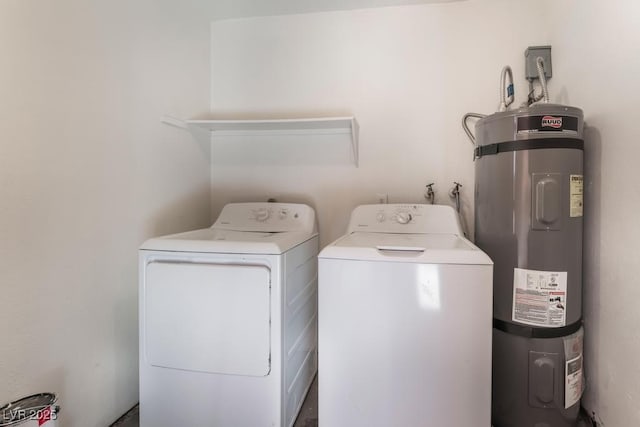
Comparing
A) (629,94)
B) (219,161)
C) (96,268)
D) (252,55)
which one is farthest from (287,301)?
(252,55)

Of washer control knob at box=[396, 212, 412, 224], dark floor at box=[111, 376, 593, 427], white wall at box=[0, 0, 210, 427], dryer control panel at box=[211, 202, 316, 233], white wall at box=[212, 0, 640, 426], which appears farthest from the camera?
dryer control panel at box=[211, 202, 316, 233]

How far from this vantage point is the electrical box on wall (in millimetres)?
1722

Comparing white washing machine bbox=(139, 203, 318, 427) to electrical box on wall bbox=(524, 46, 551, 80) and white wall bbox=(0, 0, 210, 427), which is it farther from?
electrical box on wall bbox=(524, 46, 551, 80)

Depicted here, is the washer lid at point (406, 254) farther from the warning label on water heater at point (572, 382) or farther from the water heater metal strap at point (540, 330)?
the warning label on water heater at point (572, 382)

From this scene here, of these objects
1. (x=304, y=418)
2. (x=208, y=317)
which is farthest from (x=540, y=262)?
(x=208, y=317)

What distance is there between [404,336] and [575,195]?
0.87 metres

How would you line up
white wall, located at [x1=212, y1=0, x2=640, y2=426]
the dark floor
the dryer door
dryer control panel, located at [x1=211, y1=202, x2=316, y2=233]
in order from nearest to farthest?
1. the dryer door
2. the dark floor
3. white wall, located at [x1=212, y1=0, x2=640, y2=426]
4. dryer control panel, located at [x1=211, y1=202, x2=316, y2=233]

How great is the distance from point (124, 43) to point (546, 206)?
188 cm

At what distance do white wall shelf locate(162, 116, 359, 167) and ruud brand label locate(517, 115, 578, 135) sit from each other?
841mm

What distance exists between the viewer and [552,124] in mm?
1250

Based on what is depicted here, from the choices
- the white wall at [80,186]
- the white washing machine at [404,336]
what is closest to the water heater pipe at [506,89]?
the white washing machine at [404,336]

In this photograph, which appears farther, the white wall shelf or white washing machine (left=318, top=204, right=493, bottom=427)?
the white wall shelf

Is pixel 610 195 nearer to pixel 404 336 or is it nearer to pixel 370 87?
pixel 404 336

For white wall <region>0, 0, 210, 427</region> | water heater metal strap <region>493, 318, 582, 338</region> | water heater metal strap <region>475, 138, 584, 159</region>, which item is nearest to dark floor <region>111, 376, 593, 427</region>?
white wall <region>0, 0, 210, 427</region>
